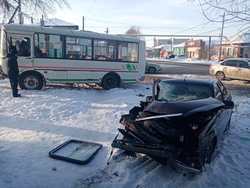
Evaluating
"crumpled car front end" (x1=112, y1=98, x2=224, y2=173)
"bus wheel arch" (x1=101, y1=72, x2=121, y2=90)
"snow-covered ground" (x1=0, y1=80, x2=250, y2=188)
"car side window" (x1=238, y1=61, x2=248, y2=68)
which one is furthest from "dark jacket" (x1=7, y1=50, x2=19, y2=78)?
"car side window" (x1=238, y1=61, x2=248, y2=68)

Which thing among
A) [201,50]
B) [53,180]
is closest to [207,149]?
[53,180]

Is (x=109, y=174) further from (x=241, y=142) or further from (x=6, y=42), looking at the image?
(x=6, y=42)

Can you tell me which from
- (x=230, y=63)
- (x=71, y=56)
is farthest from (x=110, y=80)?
(x=230, y=63)

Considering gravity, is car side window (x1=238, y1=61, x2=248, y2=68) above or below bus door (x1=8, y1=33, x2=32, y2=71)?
below

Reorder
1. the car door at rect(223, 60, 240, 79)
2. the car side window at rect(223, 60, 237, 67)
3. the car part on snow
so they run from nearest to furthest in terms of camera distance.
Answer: the car part on snow, the car door at rect(223, 60, 240, 79), the car side window at rect(223, 60, 237, 67)

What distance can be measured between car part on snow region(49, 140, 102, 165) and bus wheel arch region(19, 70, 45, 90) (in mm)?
8050

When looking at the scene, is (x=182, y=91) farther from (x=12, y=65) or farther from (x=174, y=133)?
(x=12, y=65)

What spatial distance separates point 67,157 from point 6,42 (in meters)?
9.69

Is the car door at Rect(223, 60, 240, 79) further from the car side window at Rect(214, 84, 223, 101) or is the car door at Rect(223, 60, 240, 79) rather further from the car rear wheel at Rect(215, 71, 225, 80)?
the car side window at Rect(214, 84, 223, 101)

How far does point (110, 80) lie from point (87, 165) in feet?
35.2

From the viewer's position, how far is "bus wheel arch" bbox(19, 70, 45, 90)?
1434cm

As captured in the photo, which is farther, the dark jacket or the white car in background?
the white car in background

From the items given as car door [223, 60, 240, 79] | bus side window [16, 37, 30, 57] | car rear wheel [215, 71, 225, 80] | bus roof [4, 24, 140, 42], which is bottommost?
car rear wheel [215, 71, 225, 80]

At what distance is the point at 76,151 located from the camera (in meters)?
6.49
